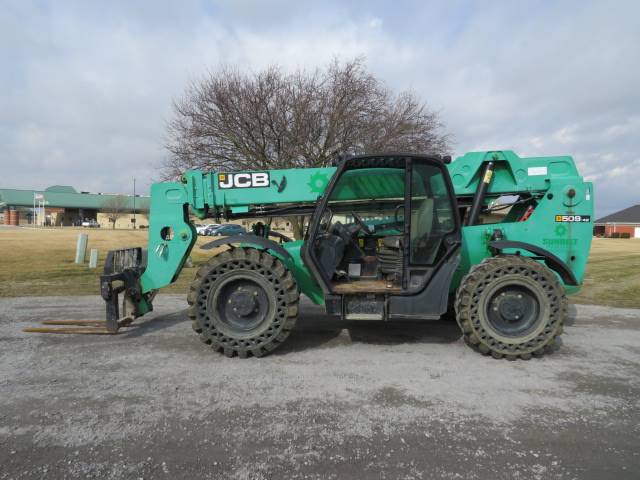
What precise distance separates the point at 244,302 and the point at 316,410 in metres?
1.76

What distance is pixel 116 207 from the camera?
76.2 metres

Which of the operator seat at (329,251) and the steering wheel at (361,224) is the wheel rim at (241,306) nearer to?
the operator seat at (329,251)

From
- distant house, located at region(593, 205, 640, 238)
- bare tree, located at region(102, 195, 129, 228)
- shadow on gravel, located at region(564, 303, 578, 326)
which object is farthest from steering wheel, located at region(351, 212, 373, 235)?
bare tree, located at region(102, 195, 129, 228)

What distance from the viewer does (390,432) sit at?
295 centimetres

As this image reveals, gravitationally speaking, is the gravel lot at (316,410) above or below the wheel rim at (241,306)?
below

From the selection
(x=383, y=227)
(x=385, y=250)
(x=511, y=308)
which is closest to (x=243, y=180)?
(x=383, y=227)

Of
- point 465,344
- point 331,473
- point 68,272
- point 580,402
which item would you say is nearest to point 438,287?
point 465,344

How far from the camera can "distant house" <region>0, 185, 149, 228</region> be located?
251 feet

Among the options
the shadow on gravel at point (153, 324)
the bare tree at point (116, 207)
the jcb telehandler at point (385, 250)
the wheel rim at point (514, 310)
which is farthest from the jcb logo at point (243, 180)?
the bare tree at point (116, 207)

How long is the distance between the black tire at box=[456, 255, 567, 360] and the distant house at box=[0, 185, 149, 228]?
78385mm

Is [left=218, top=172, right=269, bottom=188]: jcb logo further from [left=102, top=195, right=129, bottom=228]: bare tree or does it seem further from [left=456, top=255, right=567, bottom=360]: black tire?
[left=102, top=195, right=129, bottom=228]: bare tree

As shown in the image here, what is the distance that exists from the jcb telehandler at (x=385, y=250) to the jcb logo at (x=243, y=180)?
0.04 ft

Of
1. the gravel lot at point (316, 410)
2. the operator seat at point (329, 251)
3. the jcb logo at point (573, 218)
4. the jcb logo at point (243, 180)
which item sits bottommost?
the gravel lot at point (316, 410)

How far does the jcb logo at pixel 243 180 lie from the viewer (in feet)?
17.3
